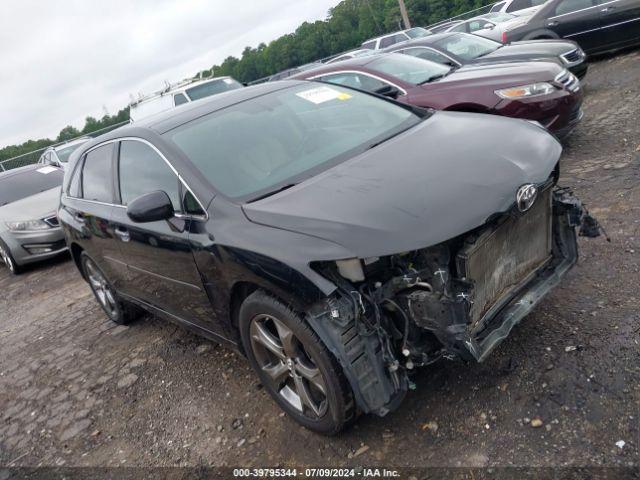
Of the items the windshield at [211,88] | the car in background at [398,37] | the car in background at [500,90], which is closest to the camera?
the car in background at [500,90]

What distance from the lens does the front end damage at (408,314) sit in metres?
2.40

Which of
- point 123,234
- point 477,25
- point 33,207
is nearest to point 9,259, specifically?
point 33,207

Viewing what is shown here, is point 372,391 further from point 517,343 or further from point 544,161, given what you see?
point 544,161

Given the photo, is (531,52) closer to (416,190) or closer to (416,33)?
(416,190)

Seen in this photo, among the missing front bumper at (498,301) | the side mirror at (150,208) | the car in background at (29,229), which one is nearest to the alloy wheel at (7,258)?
the car in background at (29,229)

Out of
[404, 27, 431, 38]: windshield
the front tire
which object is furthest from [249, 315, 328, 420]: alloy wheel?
[404, 27, 431, 38]: windshield

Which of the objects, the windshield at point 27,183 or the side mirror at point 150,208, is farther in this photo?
the windshield at point 27,183

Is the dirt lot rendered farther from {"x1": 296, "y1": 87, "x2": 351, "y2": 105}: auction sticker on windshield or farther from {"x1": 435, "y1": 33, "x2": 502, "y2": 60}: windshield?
{"x1": 435, "y1": 33, "x2": 502, "y2": 60}: windshield

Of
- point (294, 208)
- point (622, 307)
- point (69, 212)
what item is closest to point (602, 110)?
point (622, 307)

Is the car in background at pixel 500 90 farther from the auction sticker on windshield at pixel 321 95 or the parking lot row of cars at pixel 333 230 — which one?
the parking lot row of cars at pixel 333 230

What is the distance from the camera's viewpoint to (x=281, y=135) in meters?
3.36

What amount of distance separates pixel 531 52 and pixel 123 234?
19.7 feet

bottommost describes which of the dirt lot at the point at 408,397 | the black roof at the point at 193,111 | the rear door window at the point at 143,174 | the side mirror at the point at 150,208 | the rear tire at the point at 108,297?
the dirt lot at the point at 408,397

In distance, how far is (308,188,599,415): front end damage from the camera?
2398mm
